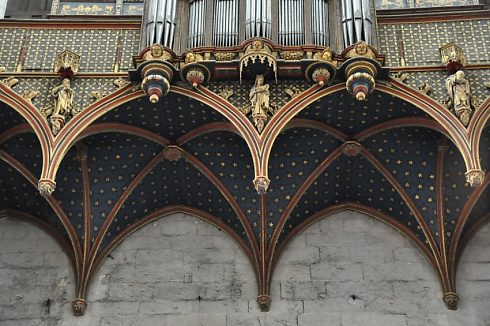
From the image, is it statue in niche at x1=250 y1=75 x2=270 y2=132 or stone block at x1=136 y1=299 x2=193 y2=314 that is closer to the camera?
statue in niche at x1=250 y1=75 x2=270 y2=132

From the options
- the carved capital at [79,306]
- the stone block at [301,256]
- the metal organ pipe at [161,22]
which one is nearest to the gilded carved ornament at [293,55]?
the metal organ pipe at [161,22]

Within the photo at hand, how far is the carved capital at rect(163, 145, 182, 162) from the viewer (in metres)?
19.0

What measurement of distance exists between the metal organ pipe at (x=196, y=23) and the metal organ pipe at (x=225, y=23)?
0.25 m

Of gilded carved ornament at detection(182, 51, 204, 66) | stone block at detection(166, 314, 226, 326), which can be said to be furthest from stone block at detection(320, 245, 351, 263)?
gilded carved ornament at detection(182, 51, 204, 66)

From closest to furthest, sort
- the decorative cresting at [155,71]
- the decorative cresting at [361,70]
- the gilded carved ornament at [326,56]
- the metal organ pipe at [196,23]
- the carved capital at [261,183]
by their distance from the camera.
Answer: the carved capital at [261,183]
the decorative cresting at [361,70]
the decorative cresting at [155,71]
the gilded carved ornament at [326,56]
the metal organ pipe at [196,23]

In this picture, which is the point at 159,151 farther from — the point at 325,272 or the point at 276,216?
the point at 325,272

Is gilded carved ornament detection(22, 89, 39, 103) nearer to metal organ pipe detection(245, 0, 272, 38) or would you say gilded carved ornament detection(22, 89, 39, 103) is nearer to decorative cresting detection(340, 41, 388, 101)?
metal organ pipe detection(245, 0, 272, 38)

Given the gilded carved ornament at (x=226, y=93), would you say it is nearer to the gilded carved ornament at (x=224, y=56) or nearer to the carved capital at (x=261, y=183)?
the gilded carved ornament at (x=224, y=56)

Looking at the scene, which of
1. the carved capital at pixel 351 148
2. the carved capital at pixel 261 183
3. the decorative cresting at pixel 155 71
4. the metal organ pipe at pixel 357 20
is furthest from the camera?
the carved capital at pixel 351 148

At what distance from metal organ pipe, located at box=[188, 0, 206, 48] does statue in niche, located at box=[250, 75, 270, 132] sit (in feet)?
5.26

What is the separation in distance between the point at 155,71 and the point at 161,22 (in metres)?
1.56

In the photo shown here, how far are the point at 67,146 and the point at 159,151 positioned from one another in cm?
248

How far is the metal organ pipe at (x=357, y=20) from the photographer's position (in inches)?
716

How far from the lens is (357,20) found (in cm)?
1839
